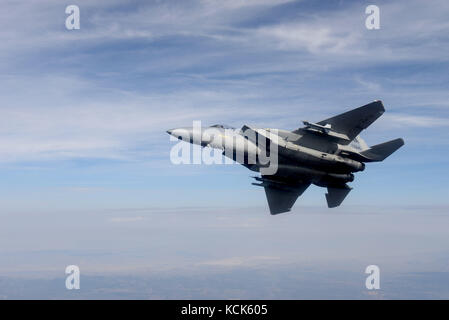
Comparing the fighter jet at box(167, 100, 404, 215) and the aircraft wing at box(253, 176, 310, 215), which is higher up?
the fighter jet at box(167, 100, 404, 215)

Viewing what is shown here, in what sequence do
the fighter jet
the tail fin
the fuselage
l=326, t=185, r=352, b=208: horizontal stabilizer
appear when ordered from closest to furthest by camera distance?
1. the fuselage
2. the fighter jet
3. the tail fin
4. l=326, t=185, r=352, b=208: horizontal stabilizer

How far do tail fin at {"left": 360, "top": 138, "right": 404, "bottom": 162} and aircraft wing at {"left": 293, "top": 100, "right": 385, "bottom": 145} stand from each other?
242 cm

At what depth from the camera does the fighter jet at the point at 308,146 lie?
121ft

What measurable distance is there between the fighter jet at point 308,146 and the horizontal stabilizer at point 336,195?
1214 mm

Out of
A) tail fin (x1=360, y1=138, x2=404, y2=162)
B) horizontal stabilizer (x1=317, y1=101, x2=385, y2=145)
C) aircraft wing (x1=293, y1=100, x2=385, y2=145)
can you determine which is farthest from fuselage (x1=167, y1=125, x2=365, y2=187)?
horizontal stabilizer (x1=317, y1=101, x2=385, y2=145)

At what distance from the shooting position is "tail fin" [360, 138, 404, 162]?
39.4 m

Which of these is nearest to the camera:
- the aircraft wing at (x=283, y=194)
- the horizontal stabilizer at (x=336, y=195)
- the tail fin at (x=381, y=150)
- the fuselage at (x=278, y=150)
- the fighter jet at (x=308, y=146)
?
the fuselage at (x=278, y=150)

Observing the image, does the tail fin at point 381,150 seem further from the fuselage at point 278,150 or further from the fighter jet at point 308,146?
the fuselage at point 278,150

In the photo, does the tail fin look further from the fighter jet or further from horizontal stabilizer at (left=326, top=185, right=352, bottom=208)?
horizontal stabilizer at (left=326, top=185, right=352, bottom=208)

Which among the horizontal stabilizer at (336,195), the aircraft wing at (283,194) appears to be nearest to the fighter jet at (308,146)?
the horizontal stabilizer at (336,195)

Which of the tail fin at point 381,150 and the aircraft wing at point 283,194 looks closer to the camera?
the tail fin at point 381,150

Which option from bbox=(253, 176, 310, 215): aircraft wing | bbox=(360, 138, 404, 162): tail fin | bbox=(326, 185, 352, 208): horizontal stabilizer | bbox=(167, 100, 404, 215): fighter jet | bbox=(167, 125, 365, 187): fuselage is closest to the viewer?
bbox=(167, 125, 365, 187): fuselage
